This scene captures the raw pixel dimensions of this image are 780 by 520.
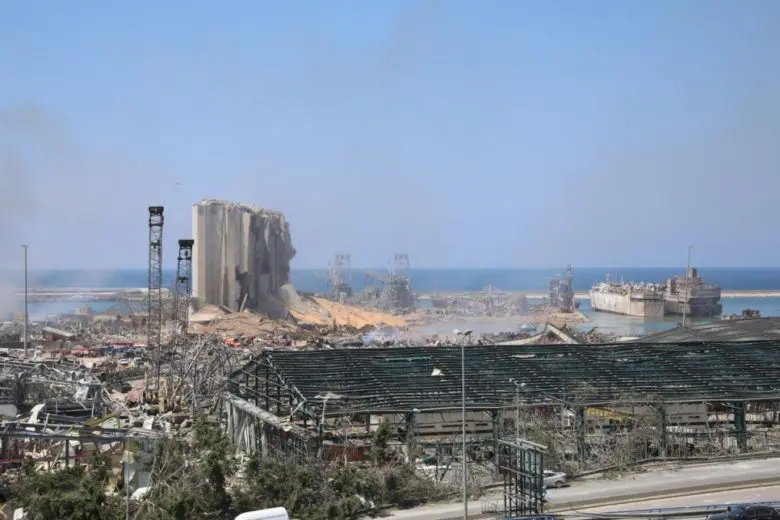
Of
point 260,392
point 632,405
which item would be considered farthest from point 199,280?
point 632,405

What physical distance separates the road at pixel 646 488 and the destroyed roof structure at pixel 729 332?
18.5m

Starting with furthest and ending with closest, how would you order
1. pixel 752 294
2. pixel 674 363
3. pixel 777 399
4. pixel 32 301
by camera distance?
pixel 752 294 → pixel 32 301 → pixel 674 363 → pixel 777 399

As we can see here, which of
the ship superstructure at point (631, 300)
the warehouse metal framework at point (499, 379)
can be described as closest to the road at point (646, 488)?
the warehouse metal framework at point (499, 379)

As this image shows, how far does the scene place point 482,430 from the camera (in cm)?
2386

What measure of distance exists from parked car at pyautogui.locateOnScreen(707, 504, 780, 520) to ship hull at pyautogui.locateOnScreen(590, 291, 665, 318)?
334 feet

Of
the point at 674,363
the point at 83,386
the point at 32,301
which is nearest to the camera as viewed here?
the point at 674,363

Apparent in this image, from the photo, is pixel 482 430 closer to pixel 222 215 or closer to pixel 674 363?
pixel 674 363

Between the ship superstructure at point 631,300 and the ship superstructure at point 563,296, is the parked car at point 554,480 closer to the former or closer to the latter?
the ship superstructure at point 563,296

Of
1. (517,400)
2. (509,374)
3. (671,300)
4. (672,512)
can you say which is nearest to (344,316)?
(671,300)

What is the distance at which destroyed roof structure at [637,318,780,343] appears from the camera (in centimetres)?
3909

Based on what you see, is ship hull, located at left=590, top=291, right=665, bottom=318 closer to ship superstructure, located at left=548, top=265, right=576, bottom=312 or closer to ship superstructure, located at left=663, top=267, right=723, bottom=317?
ship superstructure, located at left=663, top=267, right=723, bottom=317

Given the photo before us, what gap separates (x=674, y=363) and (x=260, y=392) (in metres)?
13.6

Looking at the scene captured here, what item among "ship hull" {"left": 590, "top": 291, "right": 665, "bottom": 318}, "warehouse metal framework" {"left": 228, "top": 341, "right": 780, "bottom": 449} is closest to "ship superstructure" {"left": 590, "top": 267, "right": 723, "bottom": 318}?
"ship hull" {"left": 590, "top": 291, "right": 665, "bottom": 318}

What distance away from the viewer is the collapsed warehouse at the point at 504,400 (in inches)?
851
